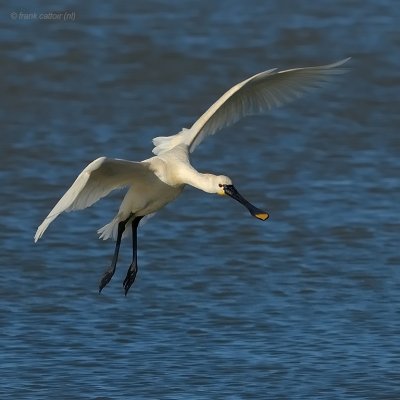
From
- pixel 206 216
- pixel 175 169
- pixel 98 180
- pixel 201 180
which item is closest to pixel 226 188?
pixel 201 180

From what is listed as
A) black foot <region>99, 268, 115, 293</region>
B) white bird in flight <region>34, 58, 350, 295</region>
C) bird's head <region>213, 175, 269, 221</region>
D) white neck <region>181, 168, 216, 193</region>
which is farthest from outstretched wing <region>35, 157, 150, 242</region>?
black foot <region>99, 268, 115, 293</region>

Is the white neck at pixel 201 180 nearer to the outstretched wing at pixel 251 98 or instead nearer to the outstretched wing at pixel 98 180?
the outstretched wing at pixel 98 180

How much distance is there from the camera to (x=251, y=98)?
10.5 meters

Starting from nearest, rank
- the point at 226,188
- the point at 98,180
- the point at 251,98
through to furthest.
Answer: the point at 226,188, the point at 98,180, the point at 251,98

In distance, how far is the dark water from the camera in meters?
10.2

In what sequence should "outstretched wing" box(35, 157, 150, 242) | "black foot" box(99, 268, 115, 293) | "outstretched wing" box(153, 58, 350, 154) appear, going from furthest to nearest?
"black foot" box(99, 268, 115, 293) < "outstretched wing" box(153, 58, 350, 154) < "outstretched wing" box(35, 157, 150, 242)

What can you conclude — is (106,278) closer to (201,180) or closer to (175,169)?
(175,169)

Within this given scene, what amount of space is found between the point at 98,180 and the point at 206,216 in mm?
3963

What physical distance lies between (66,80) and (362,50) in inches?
127

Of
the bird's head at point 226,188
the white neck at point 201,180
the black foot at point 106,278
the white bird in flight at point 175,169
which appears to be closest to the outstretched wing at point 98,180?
the white bird in flight at point 175,169

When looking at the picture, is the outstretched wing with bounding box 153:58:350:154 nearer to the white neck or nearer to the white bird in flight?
the white bird in flight

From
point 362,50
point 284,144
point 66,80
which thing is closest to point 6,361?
point 284,144

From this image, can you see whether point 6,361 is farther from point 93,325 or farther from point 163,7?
point 163,7

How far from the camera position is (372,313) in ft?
36.6
